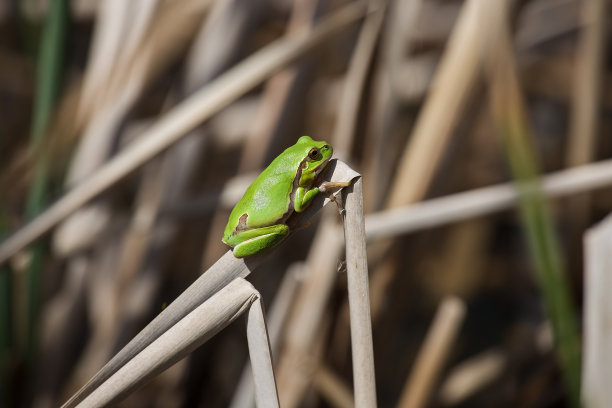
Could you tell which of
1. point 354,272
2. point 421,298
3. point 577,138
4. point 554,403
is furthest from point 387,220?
point 421,298

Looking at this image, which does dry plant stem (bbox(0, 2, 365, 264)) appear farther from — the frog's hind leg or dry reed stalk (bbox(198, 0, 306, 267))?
the frog's hind leg

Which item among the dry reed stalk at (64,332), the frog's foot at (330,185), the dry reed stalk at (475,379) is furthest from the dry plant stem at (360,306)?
the dry reed stalk at (64,332)

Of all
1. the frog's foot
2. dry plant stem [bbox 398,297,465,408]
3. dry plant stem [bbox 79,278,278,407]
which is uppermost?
the frog's foot

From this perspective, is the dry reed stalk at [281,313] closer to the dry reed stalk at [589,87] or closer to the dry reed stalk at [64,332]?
the dry reed stalk at [64,332]

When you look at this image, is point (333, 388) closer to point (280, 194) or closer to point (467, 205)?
point (467, 205)

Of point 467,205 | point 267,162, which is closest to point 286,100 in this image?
point 267,162

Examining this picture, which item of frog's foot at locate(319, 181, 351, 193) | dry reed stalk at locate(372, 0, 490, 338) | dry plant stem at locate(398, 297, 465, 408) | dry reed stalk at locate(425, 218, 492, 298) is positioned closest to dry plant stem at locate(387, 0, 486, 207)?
dry reed stalk at locate(372, 0, 490, 338)
